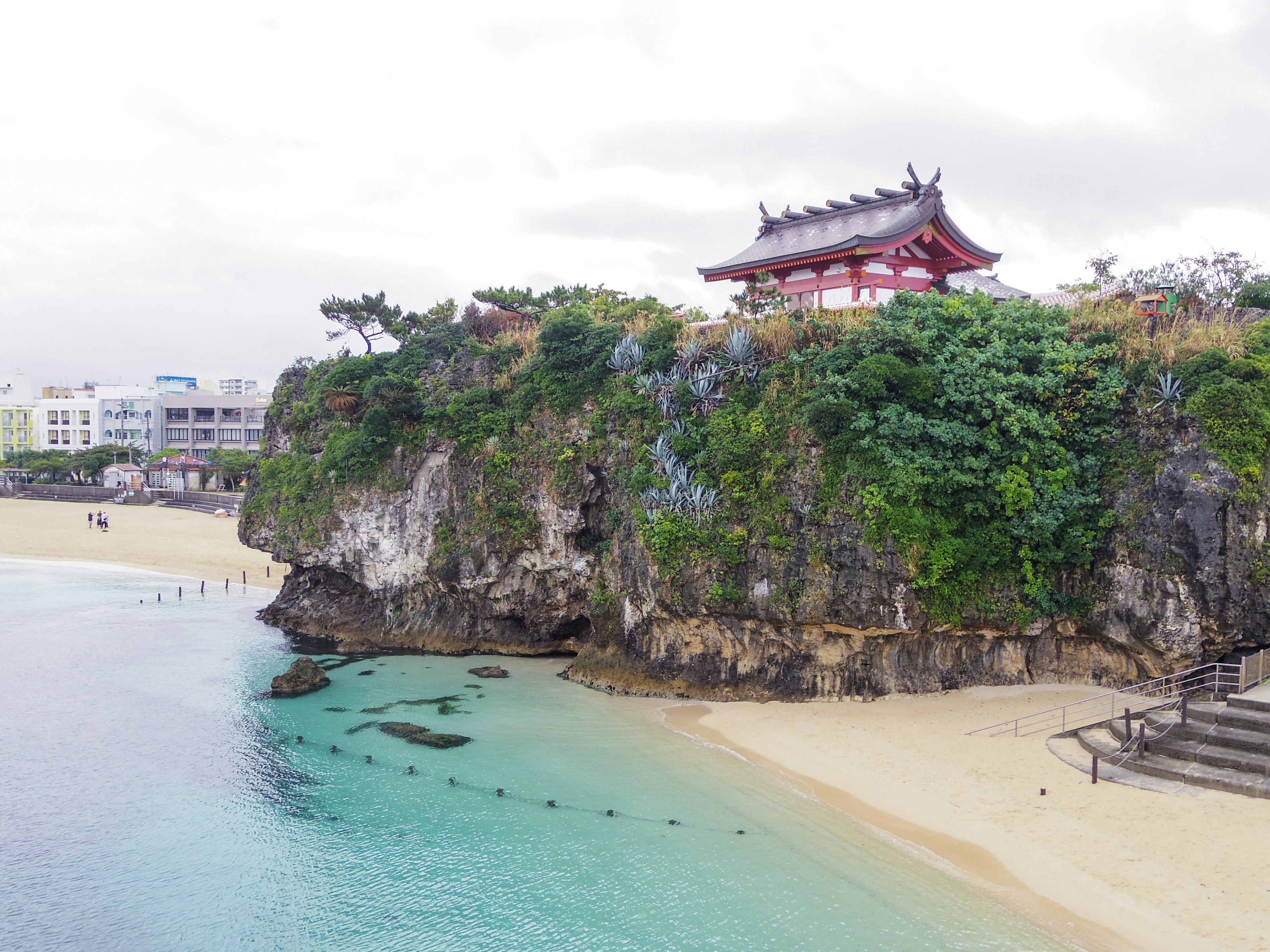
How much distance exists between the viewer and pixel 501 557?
26.0 meters

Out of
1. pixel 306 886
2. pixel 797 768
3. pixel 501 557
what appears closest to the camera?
pixel 306 886

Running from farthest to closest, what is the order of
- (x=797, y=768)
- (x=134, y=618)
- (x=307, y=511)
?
(x=134, y=618)
(x=307, y=511)
(x=797, y=768)

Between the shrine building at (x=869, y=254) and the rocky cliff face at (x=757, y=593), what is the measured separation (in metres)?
7.75

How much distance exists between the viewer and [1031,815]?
14.5 meters

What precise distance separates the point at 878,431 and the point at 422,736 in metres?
13.3

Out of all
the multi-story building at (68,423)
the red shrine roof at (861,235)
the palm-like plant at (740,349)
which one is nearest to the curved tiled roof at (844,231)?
the red shrine roof at (861,235)

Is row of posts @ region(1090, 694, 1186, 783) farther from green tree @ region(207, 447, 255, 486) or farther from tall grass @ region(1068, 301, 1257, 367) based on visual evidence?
green tree @ region(207, 447, 255, 486)

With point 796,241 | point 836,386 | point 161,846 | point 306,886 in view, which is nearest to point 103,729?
point 161,846

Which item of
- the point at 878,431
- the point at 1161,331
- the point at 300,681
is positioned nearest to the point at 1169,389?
the point at 1161,331

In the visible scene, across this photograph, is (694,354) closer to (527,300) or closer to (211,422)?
(527,300)

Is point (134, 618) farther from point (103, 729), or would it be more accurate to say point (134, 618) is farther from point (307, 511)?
point (103, 729)

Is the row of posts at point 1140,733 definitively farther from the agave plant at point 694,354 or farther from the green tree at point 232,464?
the green tree at point 232,464

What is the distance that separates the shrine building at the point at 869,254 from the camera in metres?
24.1

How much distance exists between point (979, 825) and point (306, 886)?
11.7 meters
